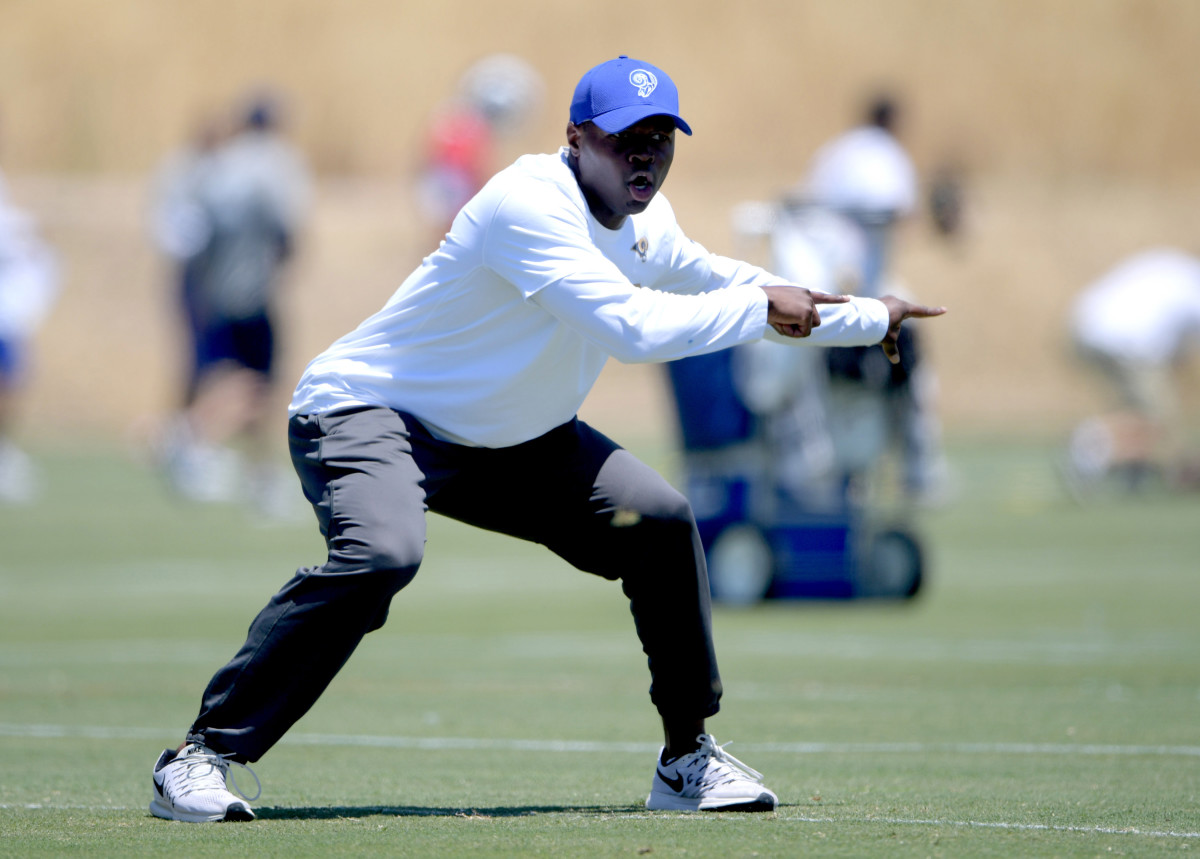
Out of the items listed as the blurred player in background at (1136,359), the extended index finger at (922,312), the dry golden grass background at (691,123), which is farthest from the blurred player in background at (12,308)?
the extended index finger at (922,312)

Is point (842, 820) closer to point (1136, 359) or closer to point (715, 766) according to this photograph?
point (715, 766)

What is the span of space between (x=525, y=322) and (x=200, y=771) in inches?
59.9

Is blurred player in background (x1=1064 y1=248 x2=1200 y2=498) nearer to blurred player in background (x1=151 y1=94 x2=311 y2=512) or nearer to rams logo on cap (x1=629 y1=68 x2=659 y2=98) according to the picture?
blurred player in background (x1=151 y1=94 x2=311 y2=512)

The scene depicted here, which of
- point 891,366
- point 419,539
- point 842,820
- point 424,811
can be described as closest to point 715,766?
point 842,820

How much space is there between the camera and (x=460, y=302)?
18.7 ft

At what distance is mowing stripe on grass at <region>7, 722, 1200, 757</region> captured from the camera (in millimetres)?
7027

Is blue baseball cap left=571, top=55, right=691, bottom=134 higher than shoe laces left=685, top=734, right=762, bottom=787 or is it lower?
higher

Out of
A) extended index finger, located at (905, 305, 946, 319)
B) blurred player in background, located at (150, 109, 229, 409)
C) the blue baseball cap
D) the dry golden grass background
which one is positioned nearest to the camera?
the blue baseball cap

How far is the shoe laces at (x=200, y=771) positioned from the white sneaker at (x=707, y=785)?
3.99ft

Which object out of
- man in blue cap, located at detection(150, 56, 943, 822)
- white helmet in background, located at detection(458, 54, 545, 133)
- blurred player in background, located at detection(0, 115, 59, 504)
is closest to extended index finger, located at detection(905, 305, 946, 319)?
man in blue cap, located at detection(150, 56, 943, 822)

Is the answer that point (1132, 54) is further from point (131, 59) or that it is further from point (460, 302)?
point (460, 302)

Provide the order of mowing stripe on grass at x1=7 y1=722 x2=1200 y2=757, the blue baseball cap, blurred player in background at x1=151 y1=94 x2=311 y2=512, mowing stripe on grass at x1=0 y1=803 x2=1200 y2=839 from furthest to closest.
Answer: blurred player in background at x1=151 y1=94 x2=311 y2=512, mowing stripe on grass at x1=7 y1=722 x2=1200 y2=757, the blue baseball cap, mowing stripe on grass at x1=0 y1=803 x2=1200 y2=839

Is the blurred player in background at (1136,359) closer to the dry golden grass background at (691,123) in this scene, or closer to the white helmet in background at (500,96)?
the white helmet in background at (500,96)

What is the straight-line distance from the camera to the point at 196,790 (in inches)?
215
